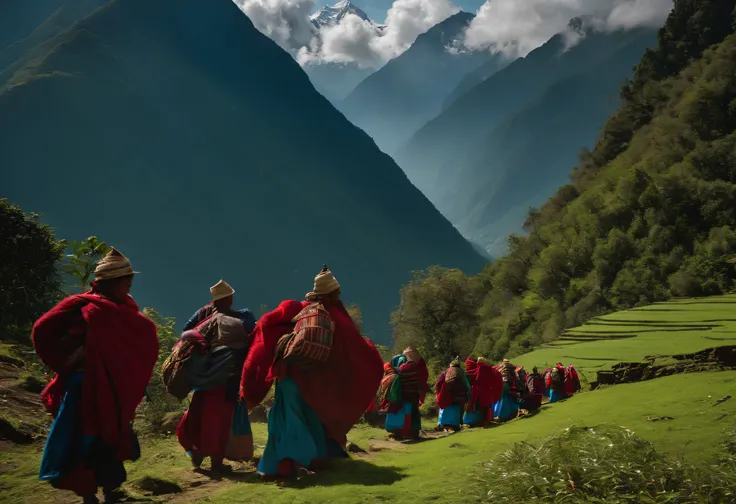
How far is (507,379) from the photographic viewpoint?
1428cm

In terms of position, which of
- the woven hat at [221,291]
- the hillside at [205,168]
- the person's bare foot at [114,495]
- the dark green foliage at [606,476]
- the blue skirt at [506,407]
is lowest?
the person's bare foot at [114,495]

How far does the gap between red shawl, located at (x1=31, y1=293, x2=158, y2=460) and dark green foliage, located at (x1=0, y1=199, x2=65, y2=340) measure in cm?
1816

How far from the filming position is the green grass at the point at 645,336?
14.4 meters

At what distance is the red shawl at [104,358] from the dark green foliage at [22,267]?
18.2m

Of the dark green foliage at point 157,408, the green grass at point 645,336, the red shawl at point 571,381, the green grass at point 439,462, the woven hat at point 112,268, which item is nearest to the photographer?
the green grass at point 439,462

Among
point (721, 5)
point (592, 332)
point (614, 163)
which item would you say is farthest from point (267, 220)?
point (592, 332)

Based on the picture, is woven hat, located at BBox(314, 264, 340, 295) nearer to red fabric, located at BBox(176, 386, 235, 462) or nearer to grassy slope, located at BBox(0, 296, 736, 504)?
red fabric, located at BBox(176, 386, 235, 462)

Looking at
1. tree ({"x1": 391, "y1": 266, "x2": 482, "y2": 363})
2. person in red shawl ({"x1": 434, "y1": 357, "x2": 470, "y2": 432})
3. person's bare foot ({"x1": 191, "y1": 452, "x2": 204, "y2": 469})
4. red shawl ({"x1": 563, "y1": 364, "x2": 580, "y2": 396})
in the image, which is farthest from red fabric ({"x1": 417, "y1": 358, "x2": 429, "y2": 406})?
tree ({"x1": 391, "y1": 266, "x2": 482, "y2": 363})

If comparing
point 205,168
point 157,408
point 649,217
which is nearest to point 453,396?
point 157,408

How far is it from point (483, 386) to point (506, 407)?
1.77 m

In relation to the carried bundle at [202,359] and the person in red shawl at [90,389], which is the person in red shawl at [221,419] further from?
the person in red shawl at [90,389]

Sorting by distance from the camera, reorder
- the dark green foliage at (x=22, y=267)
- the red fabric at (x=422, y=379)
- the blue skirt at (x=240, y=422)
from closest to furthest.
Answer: the blue skirt at (x=240, y=422)
the red fabric at (x=422, y=379)
the dark green foliage at (x=22, y=267)

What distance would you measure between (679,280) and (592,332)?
23350 millimetres

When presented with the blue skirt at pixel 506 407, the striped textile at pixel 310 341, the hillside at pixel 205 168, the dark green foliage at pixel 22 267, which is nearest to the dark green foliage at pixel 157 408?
the striped textile at pixel 310 341
